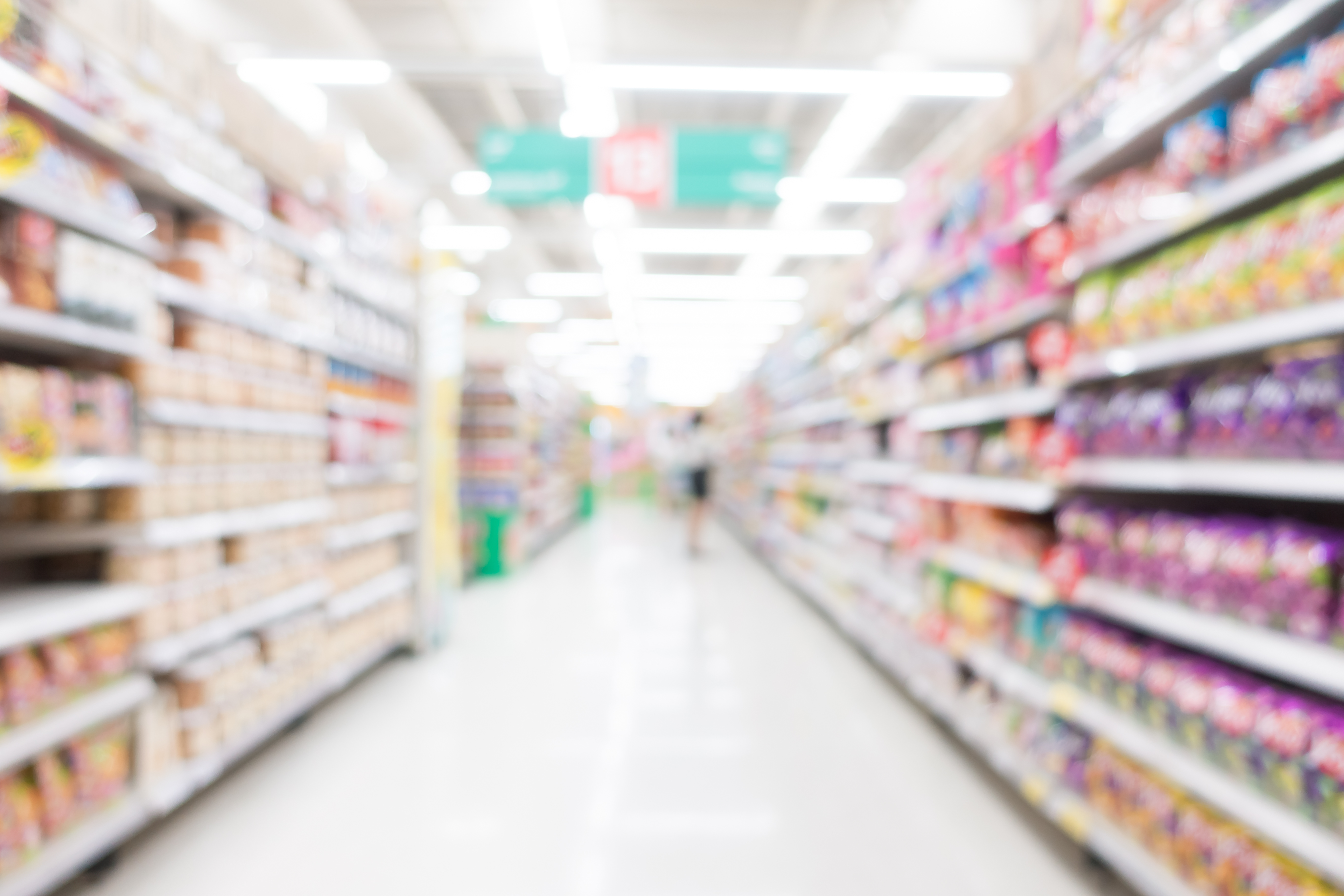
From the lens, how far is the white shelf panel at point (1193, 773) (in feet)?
4.88

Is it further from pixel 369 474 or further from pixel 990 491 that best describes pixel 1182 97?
pixel 369 474

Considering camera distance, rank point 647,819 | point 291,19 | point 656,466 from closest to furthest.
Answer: point 647,819
point 291,19
point 656,466

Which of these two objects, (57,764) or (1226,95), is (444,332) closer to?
(57,764)

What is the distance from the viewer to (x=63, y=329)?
2.01 meters

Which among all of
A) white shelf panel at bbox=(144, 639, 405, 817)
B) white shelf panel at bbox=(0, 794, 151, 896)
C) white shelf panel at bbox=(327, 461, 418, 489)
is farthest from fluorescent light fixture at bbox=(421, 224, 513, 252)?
white shelf panel at bbox=(0, 794, 151, 896)

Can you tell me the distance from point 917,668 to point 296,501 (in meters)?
2.98

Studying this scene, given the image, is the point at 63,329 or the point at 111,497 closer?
the point at 63,329

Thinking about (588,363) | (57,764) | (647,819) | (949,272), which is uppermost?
(588,363)

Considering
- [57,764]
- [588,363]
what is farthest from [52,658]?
[588,363]

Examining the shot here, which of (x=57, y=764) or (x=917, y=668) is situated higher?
(x=57, y=764)

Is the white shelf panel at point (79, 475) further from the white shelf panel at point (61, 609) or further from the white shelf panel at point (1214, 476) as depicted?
the white shelf panel at point (1214, 476)

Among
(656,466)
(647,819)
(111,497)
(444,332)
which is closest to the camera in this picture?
(111,497)

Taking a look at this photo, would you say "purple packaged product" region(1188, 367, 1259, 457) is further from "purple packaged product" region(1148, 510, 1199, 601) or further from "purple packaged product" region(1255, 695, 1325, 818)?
"purple packaged product" region(1255, 695, 1325, 818)

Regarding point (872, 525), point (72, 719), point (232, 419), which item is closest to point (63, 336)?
point (232, 419)
